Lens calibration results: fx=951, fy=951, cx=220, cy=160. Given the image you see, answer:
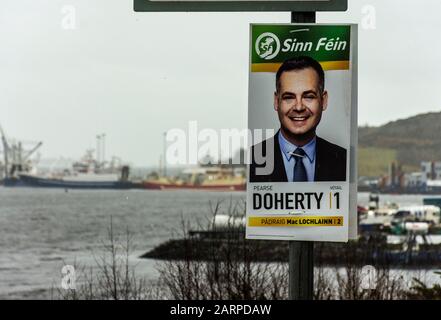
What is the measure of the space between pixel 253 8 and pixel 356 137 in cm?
60

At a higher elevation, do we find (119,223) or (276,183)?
(276,183)

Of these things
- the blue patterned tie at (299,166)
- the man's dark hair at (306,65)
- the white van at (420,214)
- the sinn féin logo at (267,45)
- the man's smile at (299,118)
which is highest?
the sinn féin logo at (267,45)

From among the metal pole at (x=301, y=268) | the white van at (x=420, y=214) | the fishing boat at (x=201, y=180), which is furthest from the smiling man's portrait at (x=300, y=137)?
the fishing boat at (x=201, y=180)

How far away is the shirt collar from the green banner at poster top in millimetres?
283

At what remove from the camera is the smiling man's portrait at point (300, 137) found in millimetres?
3467

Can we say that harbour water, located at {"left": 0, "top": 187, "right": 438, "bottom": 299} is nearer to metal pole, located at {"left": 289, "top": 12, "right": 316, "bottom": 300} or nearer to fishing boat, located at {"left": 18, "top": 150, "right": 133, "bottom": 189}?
fishing boat, located at {"left": 18, "top": 150, "right": 133, "bottom": 189}

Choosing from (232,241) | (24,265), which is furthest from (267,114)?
(24,265)

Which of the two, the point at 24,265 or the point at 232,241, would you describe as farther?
the point at 24,265

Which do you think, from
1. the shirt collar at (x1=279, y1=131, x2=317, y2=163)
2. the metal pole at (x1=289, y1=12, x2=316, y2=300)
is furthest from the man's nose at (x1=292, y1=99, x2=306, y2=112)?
the metal pole at (x1=289, y1=12, x2=316, y2=300)

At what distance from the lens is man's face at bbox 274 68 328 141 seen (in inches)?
137

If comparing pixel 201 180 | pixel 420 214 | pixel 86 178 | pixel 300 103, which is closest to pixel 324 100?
pixel 300 103

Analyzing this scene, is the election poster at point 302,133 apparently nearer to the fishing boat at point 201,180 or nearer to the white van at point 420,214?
the white van at point 420,214
